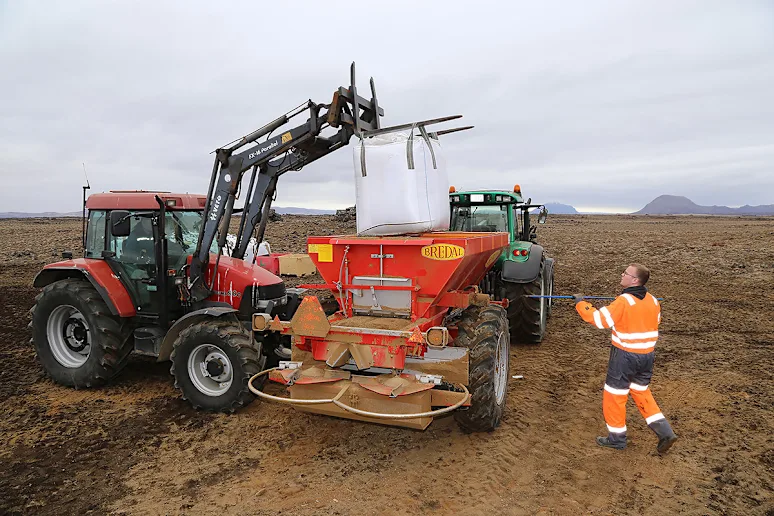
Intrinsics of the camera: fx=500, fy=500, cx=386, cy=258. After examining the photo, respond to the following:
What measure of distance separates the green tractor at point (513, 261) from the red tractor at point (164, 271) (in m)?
2.76

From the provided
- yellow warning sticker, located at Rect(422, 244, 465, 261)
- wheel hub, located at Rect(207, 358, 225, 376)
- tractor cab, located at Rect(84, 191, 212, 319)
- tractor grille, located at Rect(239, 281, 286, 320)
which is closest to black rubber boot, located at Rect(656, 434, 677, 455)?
yellow warning sticker, located at Rect(422, 244, 465, 261)

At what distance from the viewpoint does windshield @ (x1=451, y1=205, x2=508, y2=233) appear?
26.2ft

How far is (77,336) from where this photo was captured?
6141 millimetres

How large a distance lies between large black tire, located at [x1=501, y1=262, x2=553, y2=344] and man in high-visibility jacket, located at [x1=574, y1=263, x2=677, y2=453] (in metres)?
2.78

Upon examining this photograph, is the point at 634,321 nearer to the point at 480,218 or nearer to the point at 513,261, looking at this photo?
the point at 513,261

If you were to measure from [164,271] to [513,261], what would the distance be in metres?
4.59

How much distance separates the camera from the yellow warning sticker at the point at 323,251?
4.76m

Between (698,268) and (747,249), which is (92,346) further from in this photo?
(747,249)

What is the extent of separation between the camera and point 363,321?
4641mm

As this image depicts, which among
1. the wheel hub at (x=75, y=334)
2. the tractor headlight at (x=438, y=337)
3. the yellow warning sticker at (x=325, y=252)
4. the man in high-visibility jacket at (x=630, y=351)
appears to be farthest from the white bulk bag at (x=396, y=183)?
the wheel hub at (x=75, y=334)

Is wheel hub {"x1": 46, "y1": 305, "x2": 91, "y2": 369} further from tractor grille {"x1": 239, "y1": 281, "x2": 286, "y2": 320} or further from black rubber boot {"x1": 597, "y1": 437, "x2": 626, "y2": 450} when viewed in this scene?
black rubber boot {"x1": 597, "y1": 437, "x2": 626, "y2": 450}

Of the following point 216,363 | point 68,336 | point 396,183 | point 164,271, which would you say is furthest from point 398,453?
point 68,336

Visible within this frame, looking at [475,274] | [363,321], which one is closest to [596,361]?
[475,274]

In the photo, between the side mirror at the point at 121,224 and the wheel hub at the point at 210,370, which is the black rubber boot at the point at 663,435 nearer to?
the wheel hub at the point at 210,370
